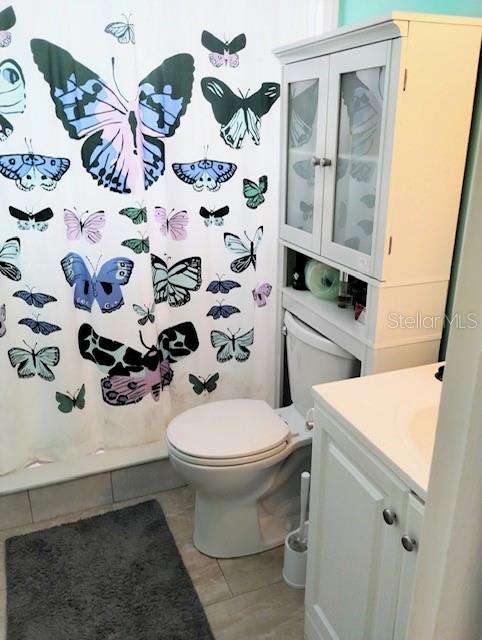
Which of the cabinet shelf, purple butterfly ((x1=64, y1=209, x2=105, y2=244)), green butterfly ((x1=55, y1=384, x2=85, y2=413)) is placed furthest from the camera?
green butterfly ((x1=55, y1=384, x2=85, y2=413))

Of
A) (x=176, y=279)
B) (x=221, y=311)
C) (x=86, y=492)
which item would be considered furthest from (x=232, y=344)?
(x=86, y=492)

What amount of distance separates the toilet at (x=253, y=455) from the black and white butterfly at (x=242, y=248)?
0.30 m

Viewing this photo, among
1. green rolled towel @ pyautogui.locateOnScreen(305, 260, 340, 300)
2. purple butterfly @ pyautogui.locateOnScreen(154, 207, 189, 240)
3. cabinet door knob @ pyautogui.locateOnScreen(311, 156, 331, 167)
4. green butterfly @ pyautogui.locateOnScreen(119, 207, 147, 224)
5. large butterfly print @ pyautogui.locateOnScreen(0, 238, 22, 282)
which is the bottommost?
green rolled towel @ pyautogui.locateOnScreen(305, 260, 340, 300)

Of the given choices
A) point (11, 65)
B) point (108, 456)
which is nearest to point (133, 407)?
point (108, 456)

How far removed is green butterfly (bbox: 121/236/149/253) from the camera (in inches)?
82.4

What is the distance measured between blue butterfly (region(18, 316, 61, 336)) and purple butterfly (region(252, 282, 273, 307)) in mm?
801

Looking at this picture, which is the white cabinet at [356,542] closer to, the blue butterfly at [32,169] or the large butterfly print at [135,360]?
the large butterfly print at [135,360]

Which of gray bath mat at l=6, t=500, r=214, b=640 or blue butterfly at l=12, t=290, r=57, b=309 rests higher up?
blue butterfly at l=12, t=290, r=57, b=309

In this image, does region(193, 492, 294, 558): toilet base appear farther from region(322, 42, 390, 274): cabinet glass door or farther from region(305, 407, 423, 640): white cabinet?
region(322, 42, 390, 274): cabinet glass door

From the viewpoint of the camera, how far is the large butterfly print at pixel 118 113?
1861 mm

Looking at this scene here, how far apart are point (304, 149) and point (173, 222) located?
580 mm

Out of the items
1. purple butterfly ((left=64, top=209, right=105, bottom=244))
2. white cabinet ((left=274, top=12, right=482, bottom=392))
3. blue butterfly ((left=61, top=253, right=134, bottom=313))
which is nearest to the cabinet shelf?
white cabinet ((left=274, top=12, right=482, bottom=392))

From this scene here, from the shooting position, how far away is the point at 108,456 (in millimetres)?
2326

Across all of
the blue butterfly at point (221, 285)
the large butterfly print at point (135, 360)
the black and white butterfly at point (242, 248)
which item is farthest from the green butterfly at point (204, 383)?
the black and white butterfly at point (242, 248)
